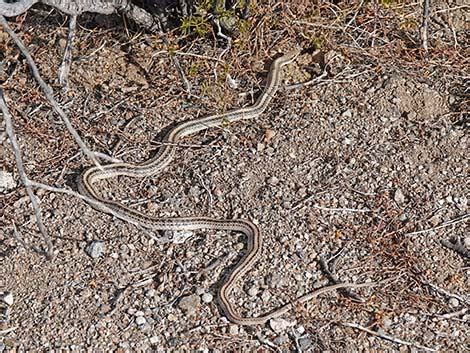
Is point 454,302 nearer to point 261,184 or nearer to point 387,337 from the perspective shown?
point 387,337

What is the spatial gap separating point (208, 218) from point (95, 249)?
81cm

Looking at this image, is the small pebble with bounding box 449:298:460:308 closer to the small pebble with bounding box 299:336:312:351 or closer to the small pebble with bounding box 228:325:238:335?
the small pebble with bounding box 299:336:312:351

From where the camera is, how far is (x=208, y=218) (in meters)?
6.12

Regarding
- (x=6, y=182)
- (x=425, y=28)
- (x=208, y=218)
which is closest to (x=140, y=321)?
(x=208, y=218)

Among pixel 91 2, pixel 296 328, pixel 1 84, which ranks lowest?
pixel 296 328

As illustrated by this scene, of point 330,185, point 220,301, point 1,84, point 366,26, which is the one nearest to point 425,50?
point 366,26

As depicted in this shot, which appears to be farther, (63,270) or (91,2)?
(91,2)

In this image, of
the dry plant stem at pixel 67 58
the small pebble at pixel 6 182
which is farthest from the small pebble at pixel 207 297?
the dry plant stem at pixel 67 58

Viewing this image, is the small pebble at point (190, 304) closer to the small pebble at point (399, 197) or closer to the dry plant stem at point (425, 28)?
the small pebble at point (399, 197)

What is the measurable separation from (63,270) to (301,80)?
2668 mm

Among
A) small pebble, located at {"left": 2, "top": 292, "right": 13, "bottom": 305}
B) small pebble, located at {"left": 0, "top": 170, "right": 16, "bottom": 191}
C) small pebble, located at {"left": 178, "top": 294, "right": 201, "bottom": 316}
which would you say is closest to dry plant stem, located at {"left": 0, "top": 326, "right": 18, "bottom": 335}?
small pebble, located at {"left": 2, "top": 292, "right": 13, "bottom": 305}

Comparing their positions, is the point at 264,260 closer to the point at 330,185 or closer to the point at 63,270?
the point at 330,185

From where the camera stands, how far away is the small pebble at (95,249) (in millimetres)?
5875

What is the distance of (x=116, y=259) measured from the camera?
231 inches
